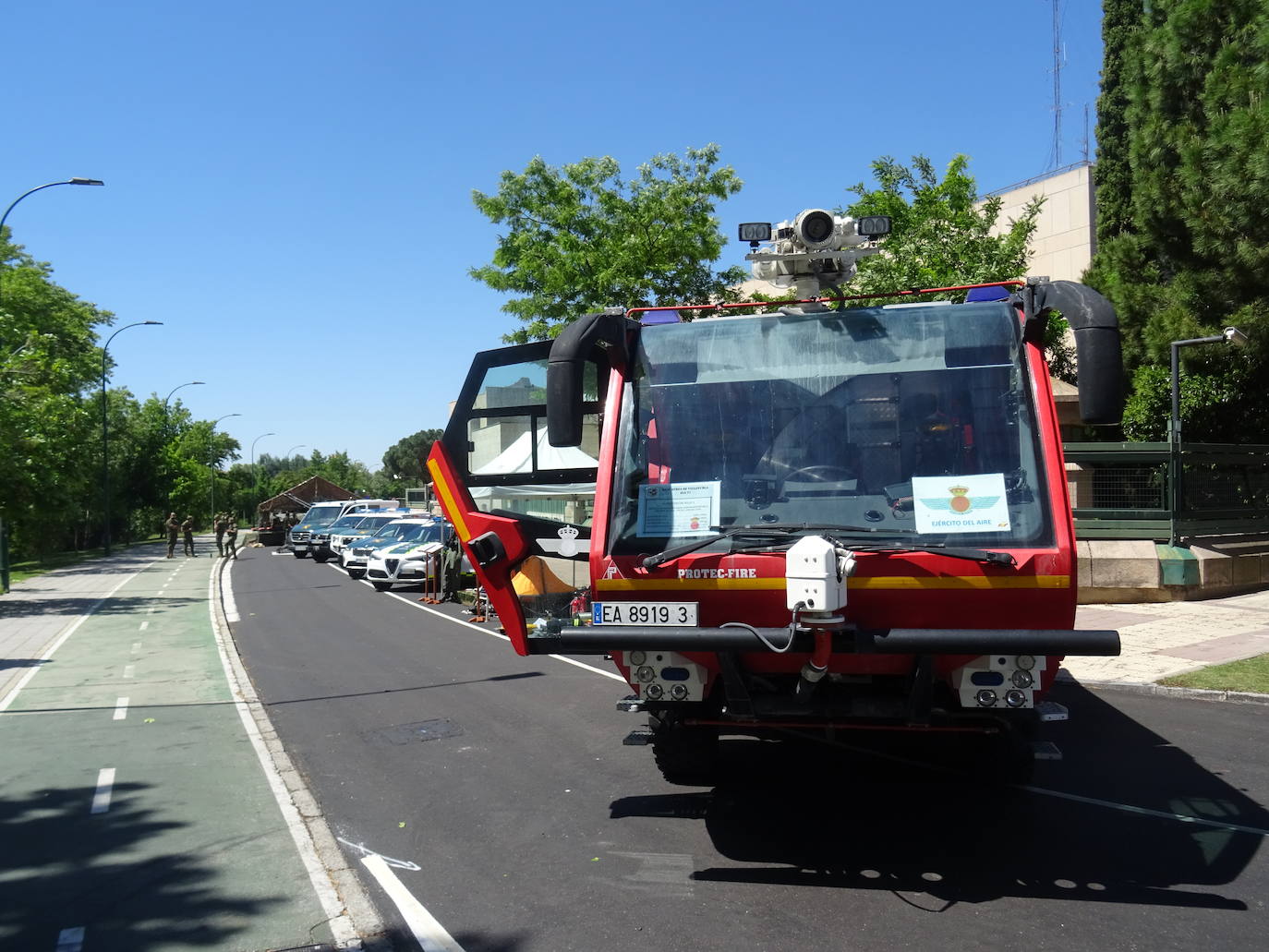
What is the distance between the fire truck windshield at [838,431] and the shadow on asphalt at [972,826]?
1.68 metres

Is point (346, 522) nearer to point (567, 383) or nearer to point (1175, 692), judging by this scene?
point (1175, 692)

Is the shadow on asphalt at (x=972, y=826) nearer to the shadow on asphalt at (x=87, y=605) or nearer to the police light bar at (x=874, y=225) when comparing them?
the police light bar at (x=874, y=225)

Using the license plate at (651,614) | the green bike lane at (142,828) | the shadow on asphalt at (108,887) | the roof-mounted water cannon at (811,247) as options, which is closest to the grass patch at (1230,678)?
the roof-mounted water cannon at (811,247)

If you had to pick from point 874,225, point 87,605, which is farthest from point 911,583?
point 87,605

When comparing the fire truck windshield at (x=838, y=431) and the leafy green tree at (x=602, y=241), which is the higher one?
the leafy green tree at (x=602, y=241)

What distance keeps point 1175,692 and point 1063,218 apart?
24.1m

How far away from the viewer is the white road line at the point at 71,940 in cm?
461

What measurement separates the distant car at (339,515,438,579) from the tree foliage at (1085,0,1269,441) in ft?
49.7

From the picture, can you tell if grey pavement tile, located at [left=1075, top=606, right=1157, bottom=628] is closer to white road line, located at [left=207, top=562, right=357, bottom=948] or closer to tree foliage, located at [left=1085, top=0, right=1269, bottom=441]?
tree foliage, located at [left=1085, top=0, right=1269, bottom=441]

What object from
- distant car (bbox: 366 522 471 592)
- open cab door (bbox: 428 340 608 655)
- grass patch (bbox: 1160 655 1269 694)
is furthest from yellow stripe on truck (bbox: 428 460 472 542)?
distant car (bbox: 366 522 471 592)

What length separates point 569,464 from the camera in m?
6.35

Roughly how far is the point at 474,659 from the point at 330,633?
3.99m

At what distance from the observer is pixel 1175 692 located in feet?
32.8

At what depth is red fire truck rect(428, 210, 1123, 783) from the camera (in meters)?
4.86
